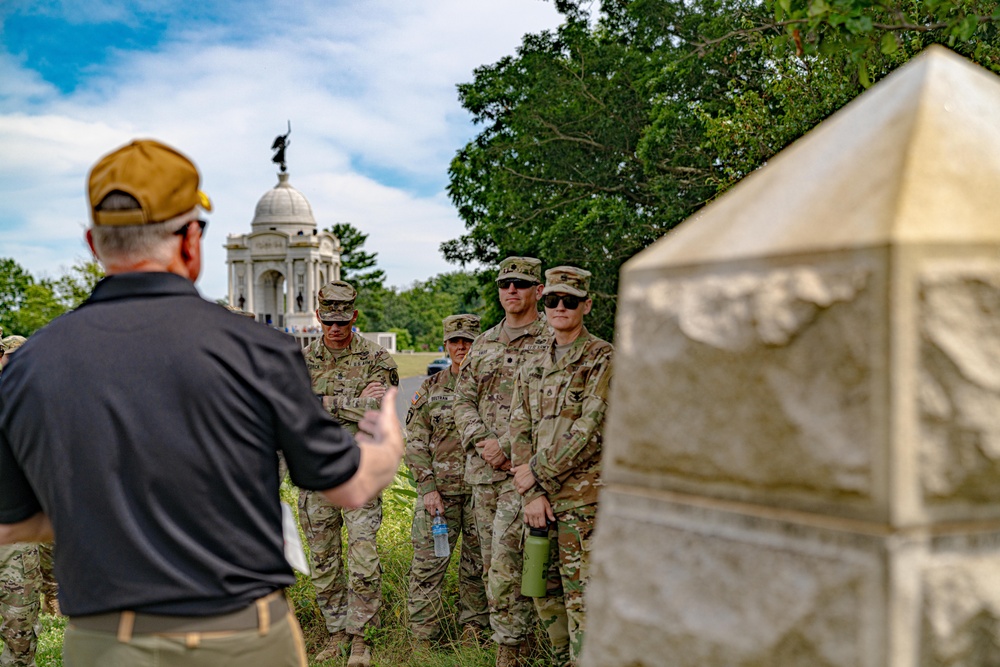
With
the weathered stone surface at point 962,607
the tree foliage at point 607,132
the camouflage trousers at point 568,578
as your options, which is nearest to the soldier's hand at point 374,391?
the camouflage trousers at point 568,578

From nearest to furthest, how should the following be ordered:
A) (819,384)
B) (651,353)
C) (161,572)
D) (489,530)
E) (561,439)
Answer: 1. (819,384)
2. (651,353)
3. (161,572)
4. (561,439)
5. (489,530)

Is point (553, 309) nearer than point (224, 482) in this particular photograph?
No

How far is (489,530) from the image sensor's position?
5977 mm

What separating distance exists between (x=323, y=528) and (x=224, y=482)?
4474 millimetres

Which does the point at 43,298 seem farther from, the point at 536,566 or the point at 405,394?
the point at 536,566

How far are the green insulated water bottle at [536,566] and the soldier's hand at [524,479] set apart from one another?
0.23 metres

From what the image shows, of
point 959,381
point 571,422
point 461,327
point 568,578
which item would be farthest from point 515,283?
point 959,381

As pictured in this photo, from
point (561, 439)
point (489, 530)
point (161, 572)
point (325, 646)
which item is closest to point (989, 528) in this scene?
point (161, 572)

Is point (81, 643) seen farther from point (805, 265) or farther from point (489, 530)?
point (489, 530)

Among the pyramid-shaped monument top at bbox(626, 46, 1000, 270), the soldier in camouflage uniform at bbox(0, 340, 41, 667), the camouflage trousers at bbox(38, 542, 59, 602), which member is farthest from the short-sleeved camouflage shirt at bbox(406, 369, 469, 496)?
the pyramid-shaped monument top at bbox(626, 46, 1000, 270)

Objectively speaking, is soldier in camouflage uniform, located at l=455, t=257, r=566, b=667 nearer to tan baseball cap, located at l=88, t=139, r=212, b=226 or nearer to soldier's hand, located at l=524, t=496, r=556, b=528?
soldier's hand, located at l=524, t=496, r=556, b=528

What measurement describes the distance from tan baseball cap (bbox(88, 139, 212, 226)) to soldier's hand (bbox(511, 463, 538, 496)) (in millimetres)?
3201

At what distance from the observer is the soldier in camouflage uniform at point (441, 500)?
6168mm

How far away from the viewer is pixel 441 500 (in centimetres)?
635
